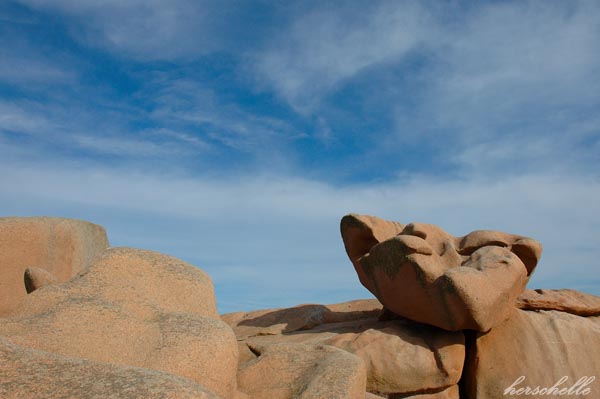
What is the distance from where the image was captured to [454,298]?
857 cm

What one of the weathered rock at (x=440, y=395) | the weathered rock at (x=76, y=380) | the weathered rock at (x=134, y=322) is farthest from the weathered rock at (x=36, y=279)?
the weathered rock at (x=440, y=395)

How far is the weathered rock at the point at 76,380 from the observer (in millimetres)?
2766

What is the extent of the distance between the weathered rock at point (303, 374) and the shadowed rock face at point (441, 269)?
3.76 metres

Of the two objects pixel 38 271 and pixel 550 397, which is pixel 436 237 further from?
pixel 38 271

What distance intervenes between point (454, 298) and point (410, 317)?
3.73 ft

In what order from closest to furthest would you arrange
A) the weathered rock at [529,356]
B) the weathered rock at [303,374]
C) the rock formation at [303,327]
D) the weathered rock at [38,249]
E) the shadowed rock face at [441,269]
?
the rock formation at [303,327], the weathered rock at [303,374], the weathered rock at [38,249], the shadowed rock face at [441,269], the weathered rock at [529,356]

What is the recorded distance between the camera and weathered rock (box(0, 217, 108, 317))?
7.77 metres

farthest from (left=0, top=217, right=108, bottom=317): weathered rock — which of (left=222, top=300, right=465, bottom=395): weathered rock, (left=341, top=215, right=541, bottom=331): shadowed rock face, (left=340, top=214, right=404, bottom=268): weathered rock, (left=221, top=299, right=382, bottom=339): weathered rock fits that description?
(left=341, top=215, right=541, bottom=331): shadowed rock face

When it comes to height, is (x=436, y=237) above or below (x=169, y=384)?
above

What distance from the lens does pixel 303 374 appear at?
16.4 ft

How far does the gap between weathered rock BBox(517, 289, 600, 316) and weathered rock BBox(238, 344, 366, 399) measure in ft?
20.8

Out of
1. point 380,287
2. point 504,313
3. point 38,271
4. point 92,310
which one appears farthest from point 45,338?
point 504,313

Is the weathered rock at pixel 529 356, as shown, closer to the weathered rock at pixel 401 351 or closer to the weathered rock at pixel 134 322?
the weathered rock at pixel 401 351

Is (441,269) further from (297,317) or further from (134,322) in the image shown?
(134,322)
